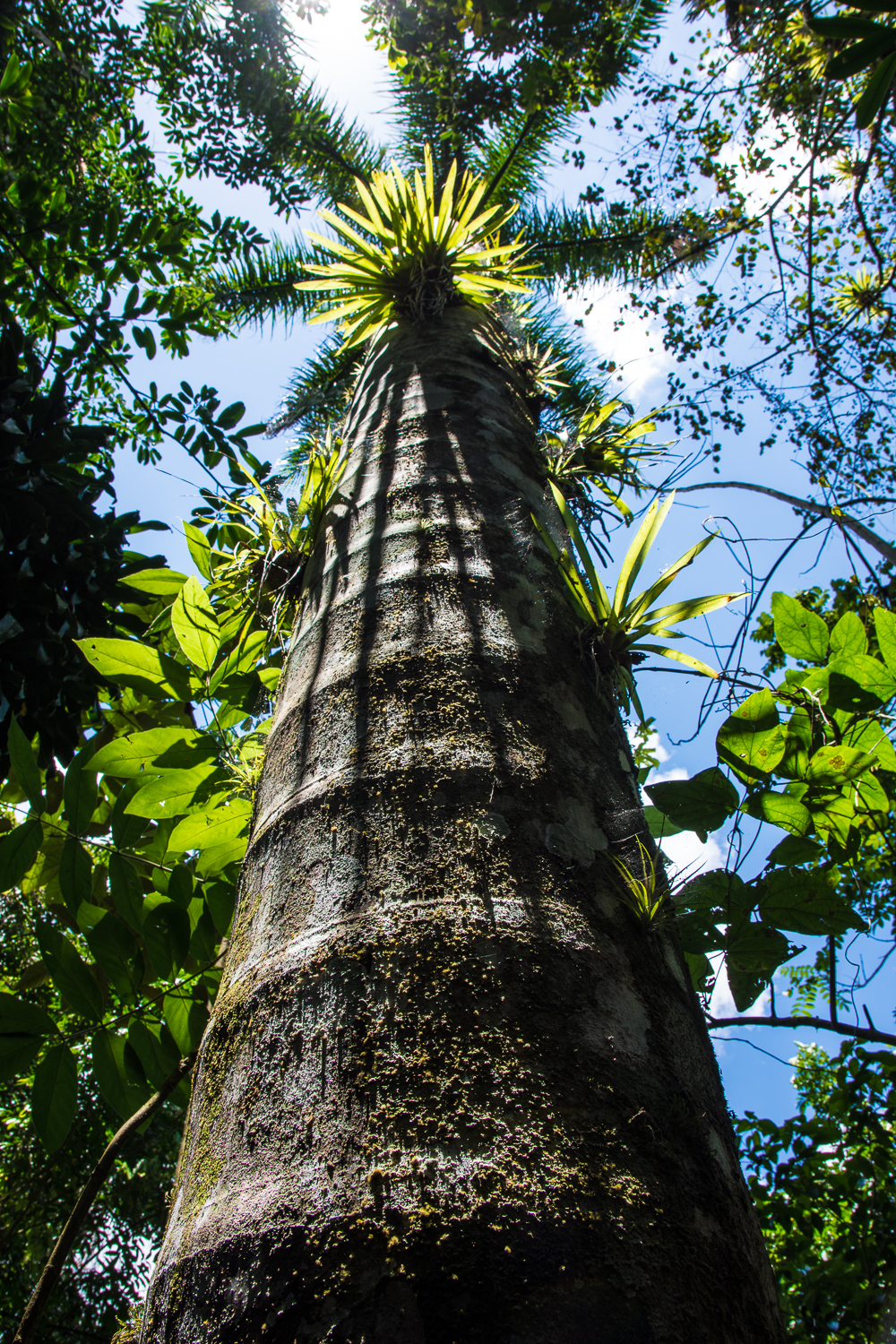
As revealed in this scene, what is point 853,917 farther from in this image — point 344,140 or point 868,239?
point 344,140

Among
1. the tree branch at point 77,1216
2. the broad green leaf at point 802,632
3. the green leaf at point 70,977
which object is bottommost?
the tree branch at point 77,1216

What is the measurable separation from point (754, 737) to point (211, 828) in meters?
1.07

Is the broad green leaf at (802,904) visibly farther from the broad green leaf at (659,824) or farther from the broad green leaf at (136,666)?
the broad green leaf at (136,666)

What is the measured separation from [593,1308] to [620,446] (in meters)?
2.88

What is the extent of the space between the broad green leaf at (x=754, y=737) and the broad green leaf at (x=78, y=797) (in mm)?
1214

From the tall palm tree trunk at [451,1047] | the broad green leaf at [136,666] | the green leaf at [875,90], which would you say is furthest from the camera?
the broad green leaf at [136,666]

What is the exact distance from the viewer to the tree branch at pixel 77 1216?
48.3 inches

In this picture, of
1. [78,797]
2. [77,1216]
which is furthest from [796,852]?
[77,1216]

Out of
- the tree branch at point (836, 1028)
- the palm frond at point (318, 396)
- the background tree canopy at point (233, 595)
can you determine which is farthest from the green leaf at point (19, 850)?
the palm frond at point (318, 396)

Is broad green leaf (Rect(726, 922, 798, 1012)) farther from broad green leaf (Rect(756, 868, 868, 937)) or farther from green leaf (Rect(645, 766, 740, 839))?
green leaf (Rect(645, 766, 740, 839))

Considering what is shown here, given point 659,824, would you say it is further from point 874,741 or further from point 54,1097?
point 54,1097

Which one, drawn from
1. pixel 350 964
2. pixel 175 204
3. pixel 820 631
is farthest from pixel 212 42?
Result: pixel 350 964

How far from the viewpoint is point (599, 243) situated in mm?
8414

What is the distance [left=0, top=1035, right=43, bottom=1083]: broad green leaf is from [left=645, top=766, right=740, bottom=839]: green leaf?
118 cm
